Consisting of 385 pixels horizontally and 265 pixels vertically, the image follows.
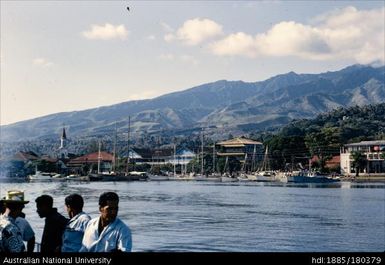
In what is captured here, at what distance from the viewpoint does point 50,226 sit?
7.64m

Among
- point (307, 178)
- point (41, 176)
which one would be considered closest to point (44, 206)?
point (307, 178)

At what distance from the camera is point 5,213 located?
7.58m

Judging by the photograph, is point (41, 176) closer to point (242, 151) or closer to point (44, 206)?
point (242, 151)

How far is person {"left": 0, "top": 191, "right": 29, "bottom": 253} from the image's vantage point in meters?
7.12

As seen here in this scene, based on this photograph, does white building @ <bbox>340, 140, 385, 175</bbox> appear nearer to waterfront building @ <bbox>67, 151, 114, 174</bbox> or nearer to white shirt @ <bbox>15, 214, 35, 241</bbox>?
waterfront building @ <bbox>67, 151, 114, 174</bbox>

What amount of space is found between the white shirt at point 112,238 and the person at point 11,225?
1.28 meters

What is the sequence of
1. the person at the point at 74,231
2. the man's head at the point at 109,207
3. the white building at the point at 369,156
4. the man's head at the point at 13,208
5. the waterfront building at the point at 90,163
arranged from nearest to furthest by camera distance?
1. the man's head at the point at 109,207
2. the person at the point at 74,231
3. the man's head at the point at 13,208
4. the white building at the point at 369,156
5. the waterfront building at the point at 90,163

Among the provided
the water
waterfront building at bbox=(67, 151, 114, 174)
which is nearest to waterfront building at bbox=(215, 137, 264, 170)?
waterfront building at bbox=(67, 151, 114, 174)

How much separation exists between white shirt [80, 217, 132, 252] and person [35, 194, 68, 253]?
1414 mm

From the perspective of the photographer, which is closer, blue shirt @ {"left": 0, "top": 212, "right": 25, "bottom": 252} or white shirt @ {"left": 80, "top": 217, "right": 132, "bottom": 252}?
white shirt @ {"left": 80, "top": 217, "right": 132, "bottom": 252}

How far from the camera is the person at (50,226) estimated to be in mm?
7586

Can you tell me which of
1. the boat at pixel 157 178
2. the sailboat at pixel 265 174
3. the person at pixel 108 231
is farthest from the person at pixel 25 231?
the boat at pixel 157 178

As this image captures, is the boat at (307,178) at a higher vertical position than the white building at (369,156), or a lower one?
lower

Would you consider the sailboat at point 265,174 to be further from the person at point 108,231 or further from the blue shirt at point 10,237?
the person at point 108,231
